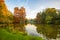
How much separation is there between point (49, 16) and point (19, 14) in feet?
1.33

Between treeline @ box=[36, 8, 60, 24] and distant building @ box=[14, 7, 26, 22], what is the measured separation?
0.64ft

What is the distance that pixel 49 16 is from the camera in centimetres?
239

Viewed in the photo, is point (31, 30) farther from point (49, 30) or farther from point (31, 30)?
point (49, 30)

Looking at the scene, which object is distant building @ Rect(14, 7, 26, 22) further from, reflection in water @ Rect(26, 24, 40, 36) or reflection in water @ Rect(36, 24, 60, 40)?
reflection in water @ Rect(36, 24, 60, 40)

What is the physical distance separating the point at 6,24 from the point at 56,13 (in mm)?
687

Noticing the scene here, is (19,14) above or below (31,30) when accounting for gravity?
above

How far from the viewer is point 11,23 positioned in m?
2.35

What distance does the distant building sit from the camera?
→ 2.36 meters

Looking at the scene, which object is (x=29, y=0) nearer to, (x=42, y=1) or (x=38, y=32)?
(x=42, y=1)

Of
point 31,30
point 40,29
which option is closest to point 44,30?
point 40,29

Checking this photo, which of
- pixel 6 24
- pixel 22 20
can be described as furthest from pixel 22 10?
pixel 6 24

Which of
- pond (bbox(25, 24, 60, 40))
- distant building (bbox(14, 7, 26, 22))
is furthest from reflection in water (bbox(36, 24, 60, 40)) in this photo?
distant building (bbox(14, 7, 26, 22))

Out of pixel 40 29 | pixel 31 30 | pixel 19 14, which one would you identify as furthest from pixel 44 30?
pixel 19 14

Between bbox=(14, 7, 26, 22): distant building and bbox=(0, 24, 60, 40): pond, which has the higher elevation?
bbox=(14, 7, 26, 22): distant building
